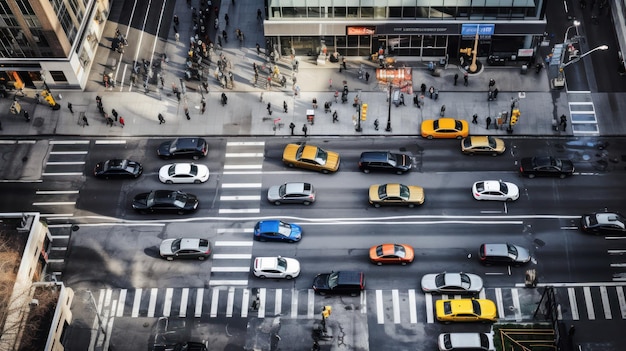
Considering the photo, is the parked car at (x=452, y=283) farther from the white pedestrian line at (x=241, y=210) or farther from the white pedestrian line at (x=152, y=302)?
the white pedestrian line at (x=152, y=302)

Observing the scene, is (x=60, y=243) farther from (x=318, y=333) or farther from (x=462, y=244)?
(x=462, y=244)

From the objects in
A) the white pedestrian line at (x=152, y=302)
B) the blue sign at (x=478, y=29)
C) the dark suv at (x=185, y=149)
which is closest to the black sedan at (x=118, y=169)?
the dark suv at (x=185, y=149)

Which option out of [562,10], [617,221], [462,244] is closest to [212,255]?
[462,244]

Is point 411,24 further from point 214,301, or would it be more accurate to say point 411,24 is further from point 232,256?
point 214,301

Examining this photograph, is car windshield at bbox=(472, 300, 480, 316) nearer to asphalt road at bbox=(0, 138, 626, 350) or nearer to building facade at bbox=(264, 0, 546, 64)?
asphalt road at bbox=(0, 138, 626, 350)

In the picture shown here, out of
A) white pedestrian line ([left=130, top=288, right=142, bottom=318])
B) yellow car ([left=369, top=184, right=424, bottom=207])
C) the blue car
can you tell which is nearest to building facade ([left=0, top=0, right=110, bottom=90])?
white pedestrian line ([left=130, top=288, right=142, bottom=318])

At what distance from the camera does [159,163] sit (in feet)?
240

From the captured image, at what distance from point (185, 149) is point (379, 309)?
2511 centimetres

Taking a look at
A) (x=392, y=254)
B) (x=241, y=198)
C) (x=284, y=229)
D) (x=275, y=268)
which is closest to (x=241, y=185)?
(x=241, y=198)

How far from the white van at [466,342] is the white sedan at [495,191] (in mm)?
14563

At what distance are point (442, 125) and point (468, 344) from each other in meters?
23.8

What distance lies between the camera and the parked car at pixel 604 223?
212 feet

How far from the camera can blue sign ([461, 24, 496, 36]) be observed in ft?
251

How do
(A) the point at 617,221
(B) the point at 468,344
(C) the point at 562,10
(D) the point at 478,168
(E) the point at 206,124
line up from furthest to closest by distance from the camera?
(C) the point at 562,10
(E) the point at 206,124
(D) the point at 478,168
(A) the point at 617,221
(B) the point at 468,344
